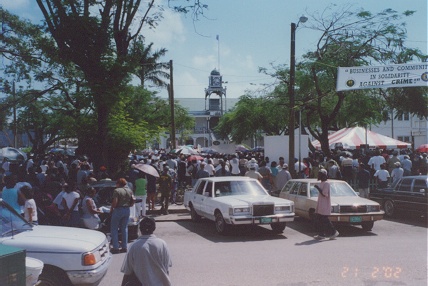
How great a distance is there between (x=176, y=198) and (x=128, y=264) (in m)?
13.4

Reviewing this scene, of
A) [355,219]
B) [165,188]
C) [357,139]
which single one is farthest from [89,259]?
[357,139]

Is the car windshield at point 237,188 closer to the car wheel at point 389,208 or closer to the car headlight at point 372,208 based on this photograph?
the car headlight at point 372,208

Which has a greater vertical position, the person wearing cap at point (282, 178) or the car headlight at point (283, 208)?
the person wearing cap at point (282, 178)

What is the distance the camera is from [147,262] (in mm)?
5059

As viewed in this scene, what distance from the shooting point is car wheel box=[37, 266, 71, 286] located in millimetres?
6133

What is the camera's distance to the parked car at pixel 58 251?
6.13 meters

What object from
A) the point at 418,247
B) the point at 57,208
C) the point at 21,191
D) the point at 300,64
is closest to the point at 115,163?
the point at 300,64

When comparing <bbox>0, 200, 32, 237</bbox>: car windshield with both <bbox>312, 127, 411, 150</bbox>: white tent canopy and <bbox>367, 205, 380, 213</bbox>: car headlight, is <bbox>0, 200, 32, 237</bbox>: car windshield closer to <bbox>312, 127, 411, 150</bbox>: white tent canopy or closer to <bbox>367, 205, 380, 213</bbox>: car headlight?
<bbox>367, 205, 380, 213</bbox>: car headlight

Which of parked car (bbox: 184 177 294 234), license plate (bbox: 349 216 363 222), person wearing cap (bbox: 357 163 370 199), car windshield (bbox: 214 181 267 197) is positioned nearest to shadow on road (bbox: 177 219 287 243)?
parked car (bbox: 184 177 294 234)

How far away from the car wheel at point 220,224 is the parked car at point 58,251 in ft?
17.7

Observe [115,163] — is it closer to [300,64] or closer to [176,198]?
[176,198]

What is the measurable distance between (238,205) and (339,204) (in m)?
2.62

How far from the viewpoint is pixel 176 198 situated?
18.5m

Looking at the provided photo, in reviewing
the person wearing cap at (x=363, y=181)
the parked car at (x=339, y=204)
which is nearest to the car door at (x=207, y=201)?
the parked car at (x=339, y=204)
